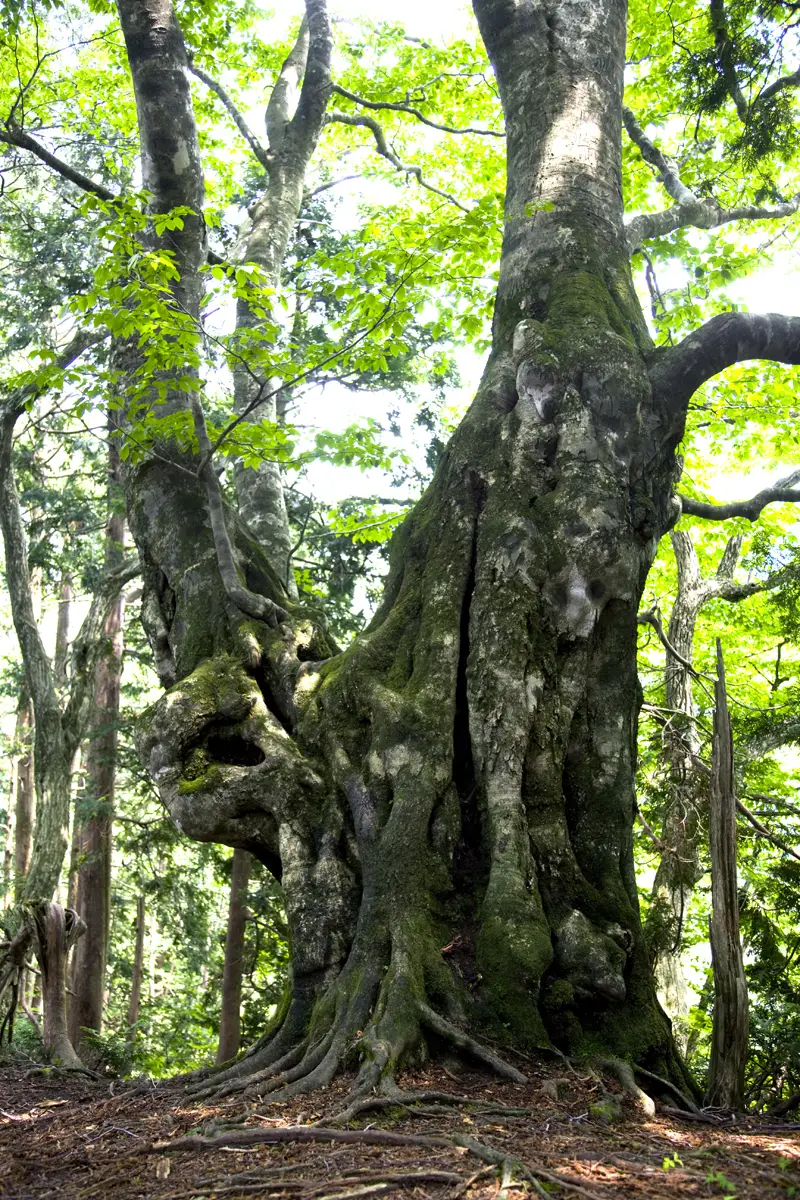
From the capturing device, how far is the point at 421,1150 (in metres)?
3.02

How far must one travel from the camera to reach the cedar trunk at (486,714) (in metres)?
4.24

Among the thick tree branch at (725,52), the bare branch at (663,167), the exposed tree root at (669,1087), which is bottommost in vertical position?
the exposed tree root at (669,1087)

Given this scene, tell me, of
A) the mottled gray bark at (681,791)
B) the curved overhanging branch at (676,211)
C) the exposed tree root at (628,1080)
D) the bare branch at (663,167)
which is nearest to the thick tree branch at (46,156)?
the curved overhanging branch at (676,211)

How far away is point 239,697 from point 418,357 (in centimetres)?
1111

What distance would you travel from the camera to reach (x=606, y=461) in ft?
16.9


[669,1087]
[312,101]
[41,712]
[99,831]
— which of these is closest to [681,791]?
[669,1087]

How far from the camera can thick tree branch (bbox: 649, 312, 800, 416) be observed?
5664 millimetres

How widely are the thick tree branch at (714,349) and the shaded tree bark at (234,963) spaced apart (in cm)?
683

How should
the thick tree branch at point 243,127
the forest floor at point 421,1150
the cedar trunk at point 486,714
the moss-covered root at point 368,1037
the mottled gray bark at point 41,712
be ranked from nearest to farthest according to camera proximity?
the forest floor at point 421,1150, the moss-covered root at point 368,1037, the cedar trunk at point 486,714, the mottled gray bark at point 41,712, the thick tree branch at point 243,127

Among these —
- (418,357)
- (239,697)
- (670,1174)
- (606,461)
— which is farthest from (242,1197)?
(418,357)

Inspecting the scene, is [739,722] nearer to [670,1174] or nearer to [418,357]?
[670,1174]

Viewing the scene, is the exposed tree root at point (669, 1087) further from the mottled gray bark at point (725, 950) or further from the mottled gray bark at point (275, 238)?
the mottled gray bark at point (275, 238)

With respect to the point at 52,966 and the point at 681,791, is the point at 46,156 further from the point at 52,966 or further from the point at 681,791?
the point at 681,791

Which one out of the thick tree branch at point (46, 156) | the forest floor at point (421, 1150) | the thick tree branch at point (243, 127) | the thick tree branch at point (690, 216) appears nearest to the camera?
the forest floor at point (421, 1150)
